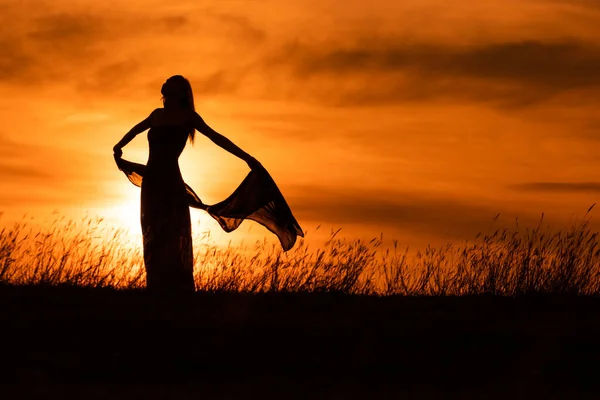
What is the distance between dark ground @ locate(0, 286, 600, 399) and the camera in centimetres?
694

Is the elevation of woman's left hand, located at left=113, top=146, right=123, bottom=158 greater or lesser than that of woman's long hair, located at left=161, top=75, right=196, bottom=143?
lesser

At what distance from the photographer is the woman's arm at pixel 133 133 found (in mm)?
10383

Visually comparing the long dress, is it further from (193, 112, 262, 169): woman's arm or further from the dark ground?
the dark ground

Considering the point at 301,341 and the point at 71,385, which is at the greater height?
the point at 301,341

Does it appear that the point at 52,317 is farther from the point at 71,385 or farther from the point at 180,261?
the point at 180,261

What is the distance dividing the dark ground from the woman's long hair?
2.15m

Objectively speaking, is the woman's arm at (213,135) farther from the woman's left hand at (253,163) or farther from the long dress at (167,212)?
the woman's left hand at (253,163)

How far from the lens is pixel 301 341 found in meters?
7.94

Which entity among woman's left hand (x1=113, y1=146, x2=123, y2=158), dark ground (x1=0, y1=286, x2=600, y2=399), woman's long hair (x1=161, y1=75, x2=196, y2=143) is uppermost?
woman's long hair (x1=161, y1=75, x2=196, y2=143)

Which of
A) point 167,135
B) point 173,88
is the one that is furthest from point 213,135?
point 173,88

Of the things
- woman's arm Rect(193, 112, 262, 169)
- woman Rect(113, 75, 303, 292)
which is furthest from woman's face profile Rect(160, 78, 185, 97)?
woman's arm Rect(193, 112, 262, 169)

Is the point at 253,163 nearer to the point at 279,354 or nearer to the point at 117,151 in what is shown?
the point at 117,151

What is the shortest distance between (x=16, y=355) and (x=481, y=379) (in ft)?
11.4

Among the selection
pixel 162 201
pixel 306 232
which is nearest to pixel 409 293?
pixel 306 232
